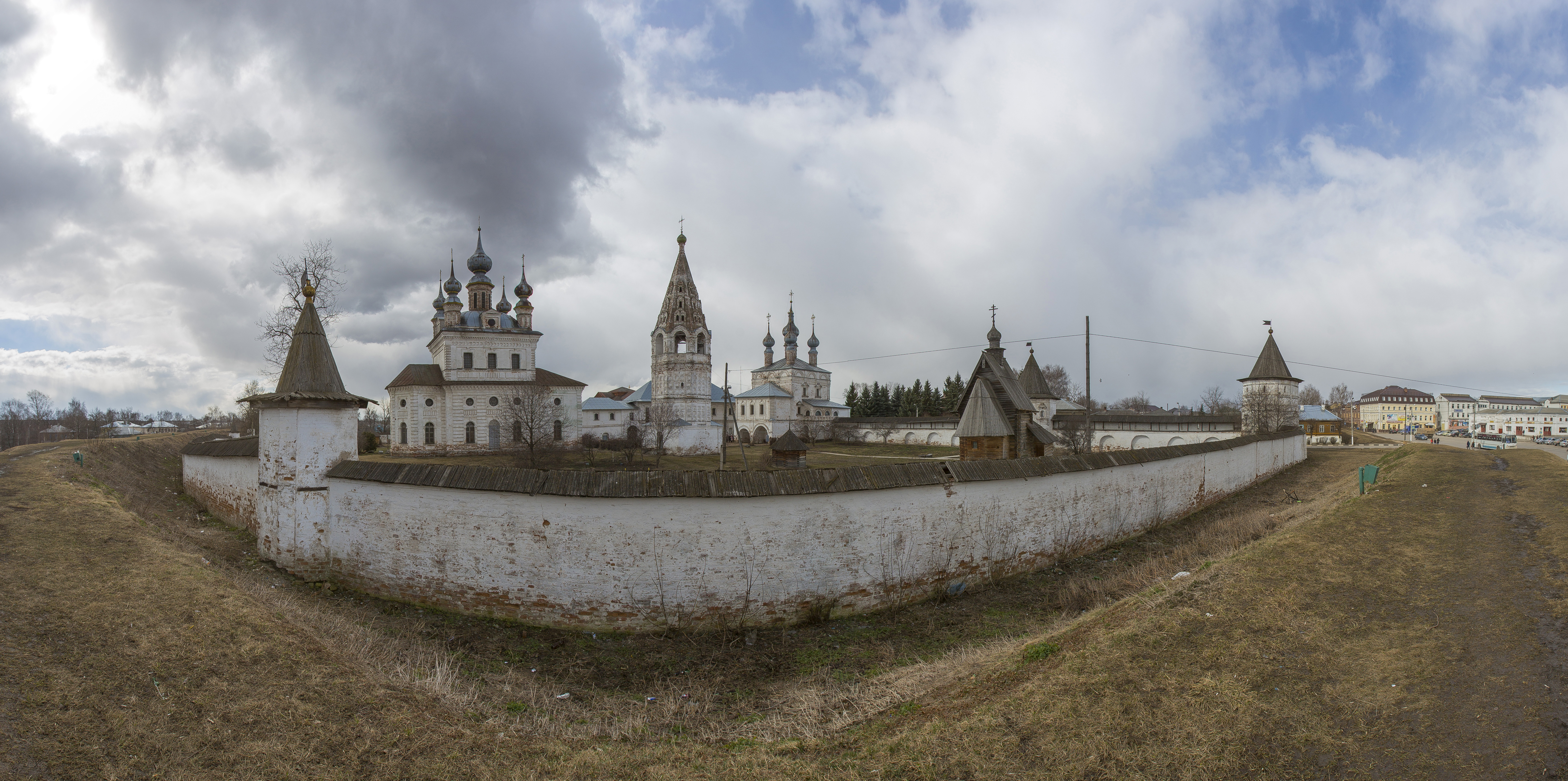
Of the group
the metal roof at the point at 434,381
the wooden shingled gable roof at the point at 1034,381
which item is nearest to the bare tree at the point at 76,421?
the metal roof at the point at 434,381

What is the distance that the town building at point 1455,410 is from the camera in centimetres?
8594

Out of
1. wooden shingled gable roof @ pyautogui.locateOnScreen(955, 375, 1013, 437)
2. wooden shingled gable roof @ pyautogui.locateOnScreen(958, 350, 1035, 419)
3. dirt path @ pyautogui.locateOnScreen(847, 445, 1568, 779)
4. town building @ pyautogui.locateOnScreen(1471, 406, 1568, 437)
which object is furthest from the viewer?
town building @ pyautogui.locateOnScreen(1471, 406, 1568, 437)

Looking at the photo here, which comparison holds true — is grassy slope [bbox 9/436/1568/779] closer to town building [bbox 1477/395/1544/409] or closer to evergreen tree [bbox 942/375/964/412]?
evergreen tree [bbox 942/375/964/412]

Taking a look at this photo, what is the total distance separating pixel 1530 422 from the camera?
74.9m

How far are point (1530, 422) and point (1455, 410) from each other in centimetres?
2236

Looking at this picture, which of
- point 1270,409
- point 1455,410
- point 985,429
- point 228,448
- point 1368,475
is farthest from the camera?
point 1455,410

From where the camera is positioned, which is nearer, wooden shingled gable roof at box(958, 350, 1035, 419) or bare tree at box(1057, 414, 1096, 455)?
wooden shingled gable roof at box(958, 350, 1035, 419)

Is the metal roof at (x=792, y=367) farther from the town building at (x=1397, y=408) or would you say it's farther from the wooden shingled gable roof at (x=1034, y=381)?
the town building at (x=1397, y=408)

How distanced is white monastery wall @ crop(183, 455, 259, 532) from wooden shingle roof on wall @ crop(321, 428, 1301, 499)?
16.4 ft

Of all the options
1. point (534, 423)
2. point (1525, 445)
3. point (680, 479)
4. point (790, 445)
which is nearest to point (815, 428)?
point (534, 423)

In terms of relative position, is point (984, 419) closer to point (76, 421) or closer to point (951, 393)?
point (951, 393)

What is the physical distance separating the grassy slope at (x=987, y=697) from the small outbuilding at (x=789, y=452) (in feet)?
58.1

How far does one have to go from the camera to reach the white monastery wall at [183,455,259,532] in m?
13.3

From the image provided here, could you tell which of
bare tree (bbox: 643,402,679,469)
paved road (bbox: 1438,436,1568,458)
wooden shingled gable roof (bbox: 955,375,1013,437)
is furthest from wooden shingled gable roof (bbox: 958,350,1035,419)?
bare tree (bbox: 643,402,679,469)
